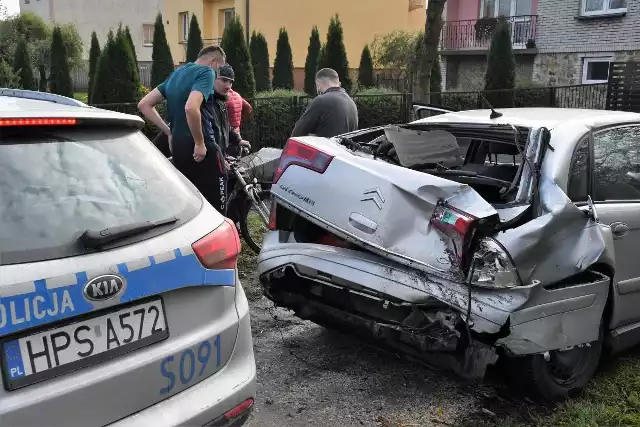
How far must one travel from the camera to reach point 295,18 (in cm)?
2817

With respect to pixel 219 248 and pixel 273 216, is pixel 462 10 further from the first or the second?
pixel 219 248

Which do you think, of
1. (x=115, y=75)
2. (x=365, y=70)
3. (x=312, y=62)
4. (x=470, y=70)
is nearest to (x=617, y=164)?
(x=115, y=75)

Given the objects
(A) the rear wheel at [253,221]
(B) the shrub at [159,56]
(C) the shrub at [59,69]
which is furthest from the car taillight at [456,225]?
(C) the shrub at [59,69]

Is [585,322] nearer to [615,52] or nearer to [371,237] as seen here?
[371,237]

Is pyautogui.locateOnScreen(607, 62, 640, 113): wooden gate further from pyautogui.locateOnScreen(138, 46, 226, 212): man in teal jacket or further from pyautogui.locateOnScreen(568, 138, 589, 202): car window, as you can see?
pyautogui.locateOnScreen(568, 138, 589, 202): car window

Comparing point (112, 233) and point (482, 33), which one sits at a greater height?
point (482, 33)

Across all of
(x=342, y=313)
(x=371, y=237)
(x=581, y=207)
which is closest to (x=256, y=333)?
(x=342, y=313)

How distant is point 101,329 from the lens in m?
2.00

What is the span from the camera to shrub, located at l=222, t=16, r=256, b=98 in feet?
43.4

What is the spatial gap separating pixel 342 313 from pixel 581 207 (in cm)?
143

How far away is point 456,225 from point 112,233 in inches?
65.4

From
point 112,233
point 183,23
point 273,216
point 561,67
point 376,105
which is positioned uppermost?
point 183,23

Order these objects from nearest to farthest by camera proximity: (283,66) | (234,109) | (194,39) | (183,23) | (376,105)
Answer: (234,109) < (376,105) < (194,39) < (283,66) < (183,23)

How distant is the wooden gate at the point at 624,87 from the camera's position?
14094 millimetres
